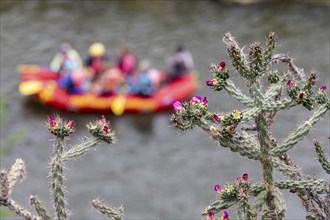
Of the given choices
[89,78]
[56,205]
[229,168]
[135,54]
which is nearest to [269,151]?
[56,205]

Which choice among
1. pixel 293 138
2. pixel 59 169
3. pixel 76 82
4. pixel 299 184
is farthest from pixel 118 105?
pixel 293 138

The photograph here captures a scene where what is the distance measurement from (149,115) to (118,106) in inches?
42.5

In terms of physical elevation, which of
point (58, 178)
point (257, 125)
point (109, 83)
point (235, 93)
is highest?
point (109, 83)

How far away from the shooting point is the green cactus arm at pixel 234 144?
516 cm

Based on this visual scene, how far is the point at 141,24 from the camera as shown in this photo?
28.5m

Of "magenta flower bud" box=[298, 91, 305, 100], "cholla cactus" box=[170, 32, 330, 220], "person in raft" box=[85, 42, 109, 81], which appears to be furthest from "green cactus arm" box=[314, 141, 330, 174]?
"person in raft" box=[85, 42, 109, 81]

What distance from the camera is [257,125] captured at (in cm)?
534

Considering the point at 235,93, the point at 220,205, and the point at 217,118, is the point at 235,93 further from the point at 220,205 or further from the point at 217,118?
the point at 220,205

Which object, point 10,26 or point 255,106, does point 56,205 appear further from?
point 10,26

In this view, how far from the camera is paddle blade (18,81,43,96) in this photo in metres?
21.9

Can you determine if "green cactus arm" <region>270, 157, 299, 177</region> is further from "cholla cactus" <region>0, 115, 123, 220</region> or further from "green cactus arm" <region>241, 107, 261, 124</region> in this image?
"cholla cactus" <region>0, 115, 123, 220</region>

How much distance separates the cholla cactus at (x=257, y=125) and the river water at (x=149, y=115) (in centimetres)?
918

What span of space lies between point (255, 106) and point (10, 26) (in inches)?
967

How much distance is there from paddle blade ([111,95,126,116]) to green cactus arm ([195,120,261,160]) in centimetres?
1574
